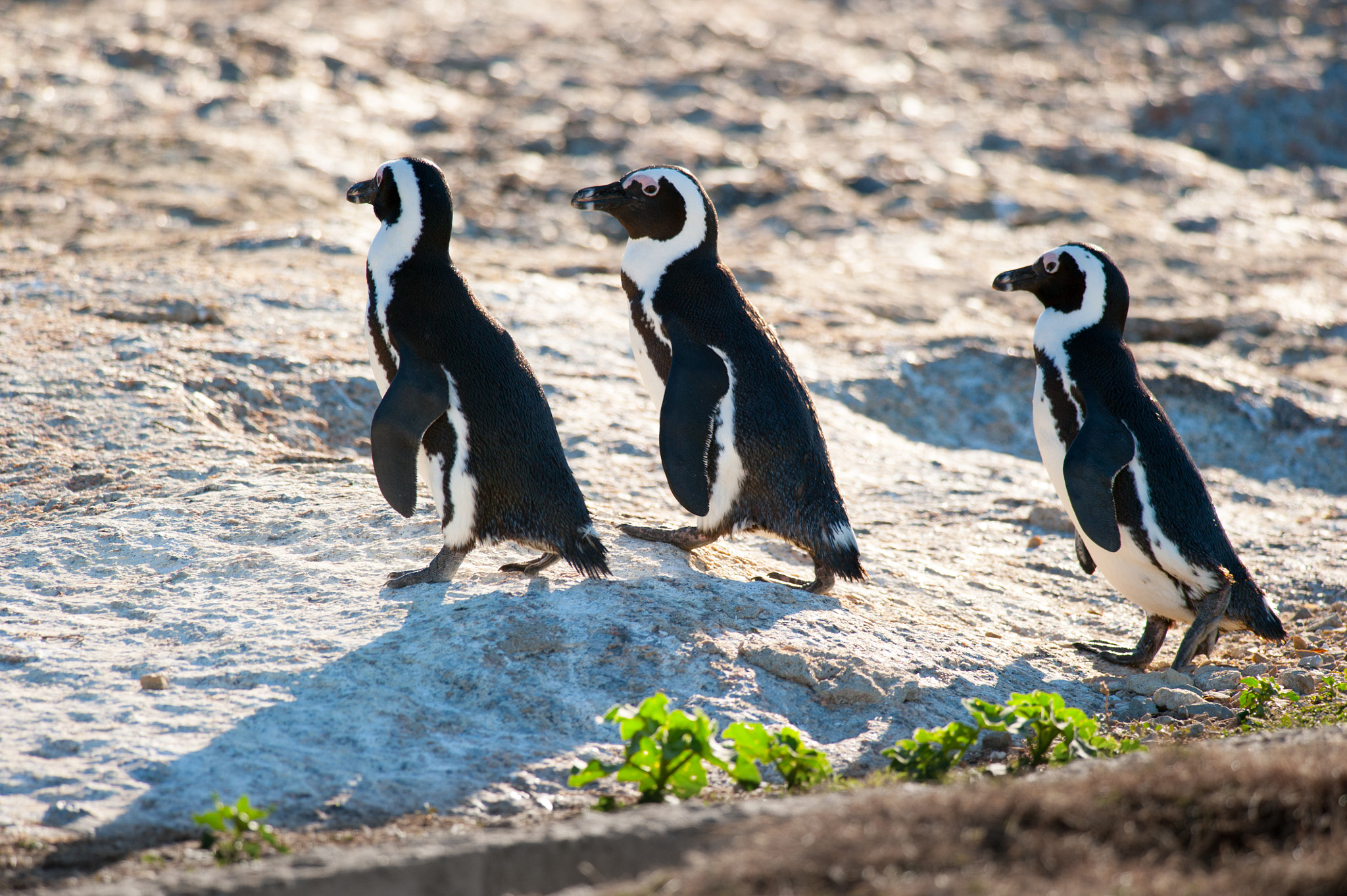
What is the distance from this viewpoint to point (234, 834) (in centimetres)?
254

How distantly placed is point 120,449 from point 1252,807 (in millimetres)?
4108

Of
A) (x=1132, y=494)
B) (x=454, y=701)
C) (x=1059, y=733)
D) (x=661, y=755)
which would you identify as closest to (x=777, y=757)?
(x=661, y=755)

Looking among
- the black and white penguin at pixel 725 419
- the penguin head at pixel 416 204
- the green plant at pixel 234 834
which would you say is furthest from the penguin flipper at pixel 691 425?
the green plant at pixel 234 834

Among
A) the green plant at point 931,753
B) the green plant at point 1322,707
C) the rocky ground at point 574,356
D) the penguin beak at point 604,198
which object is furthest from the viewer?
the penguin beak at point 604,198

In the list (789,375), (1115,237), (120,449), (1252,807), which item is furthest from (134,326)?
(1115,237)

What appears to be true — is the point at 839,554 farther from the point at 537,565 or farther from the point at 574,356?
the point at 574,356

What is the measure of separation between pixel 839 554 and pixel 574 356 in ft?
7.83

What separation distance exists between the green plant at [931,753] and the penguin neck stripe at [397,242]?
7.28ft

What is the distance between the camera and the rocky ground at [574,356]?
3215mm

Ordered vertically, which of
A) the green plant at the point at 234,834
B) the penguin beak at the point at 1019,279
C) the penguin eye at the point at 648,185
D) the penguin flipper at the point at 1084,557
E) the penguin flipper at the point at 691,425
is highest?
the penguin eye at the point at 648,185

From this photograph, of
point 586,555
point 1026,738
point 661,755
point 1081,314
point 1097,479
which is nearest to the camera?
point 661,755

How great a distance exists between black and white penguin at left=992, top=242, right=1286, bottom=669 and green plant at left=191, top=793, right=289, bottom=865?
278 centimetres

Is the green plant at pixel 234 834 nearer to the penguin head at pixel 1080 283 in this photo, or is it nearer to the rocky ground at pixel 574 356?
the rocky ground at pixel 574 356

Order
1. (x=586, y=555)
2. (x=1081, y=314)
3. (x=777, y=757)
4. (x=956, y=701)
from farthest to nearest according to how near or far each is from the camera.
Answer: (x=1081, y=314), (x=586, y=555), (x=956, y=701), (x=777, y=757)
